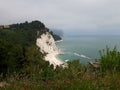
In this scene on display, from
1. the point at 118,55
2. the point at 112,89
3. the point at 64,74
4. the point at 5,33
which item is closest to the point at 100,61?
the point at 118,55

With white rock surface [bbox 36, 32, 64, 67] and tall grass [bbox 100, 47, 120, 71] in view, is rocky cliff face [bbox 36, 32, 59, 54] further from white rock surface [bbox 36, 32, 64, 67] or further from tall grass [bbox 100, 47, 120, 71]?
tall grass [bbox 100, 47, 120, 71]

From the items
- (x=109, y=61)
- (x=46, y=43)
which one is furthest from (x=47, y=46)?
(x=109, y=61)

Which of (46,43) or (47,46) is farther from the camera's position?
(47,46)

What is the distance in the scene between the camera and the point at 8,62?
35.3 meters

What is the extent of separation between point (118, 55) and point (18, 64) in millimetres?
28606

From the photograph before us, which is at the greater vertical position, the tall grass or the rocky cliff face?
Answer: the tall grass

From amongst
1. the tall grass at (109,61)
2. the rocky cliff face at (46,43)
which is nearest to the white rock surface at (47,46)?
the rocky cliff face at (46,43)

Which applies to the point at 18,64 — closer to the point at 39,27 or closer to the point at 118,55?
the point at 118,55

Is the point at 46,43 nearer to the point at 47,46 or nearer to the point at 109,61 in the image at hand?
the point at 47,46

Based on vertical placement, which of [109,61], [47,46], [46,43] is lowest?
[47,46]

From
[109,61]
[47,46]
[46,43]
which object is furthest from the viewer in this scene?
[47,46]

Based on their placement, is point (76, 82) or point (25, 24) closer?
point (76, 82)

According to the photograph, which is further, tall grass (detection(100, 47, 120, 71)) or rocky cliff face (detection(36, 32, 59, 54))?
rocky cliff face (detection(36, 32, 59, 54))

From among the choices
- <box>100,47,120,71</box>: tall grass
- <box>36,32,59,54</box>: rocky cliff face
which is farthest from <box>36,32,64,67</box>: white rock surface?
<box>100,47,120,71</box>: tall grass
